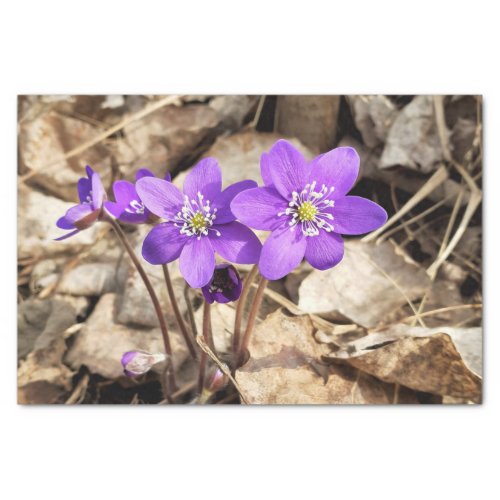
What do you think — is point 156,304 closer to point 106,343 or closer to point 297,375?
point 106,343

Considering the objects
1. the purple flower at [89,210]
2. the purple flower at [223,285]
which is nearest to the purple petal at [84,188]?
the purple flower at [89,210]

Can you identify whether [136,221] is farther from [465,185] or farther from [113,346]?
[465,185]

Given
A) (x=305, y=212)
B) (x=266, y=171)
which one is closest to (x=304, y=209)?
(x=305, y=212)

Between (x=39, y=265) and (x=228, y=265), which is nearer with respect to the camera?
(x=228, y=265)

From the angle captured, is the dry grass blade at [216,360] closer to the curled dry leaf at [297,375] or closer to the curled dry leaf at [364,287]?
the curled dry leaf at [297,375]

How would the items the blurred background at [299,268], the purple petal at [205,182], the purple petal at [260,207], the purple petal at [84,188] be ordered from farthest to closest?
the blurred background at [299,268] → the purple petal at [84,188] → the purple petal at [205,182] → the purple petal at [260,207]
